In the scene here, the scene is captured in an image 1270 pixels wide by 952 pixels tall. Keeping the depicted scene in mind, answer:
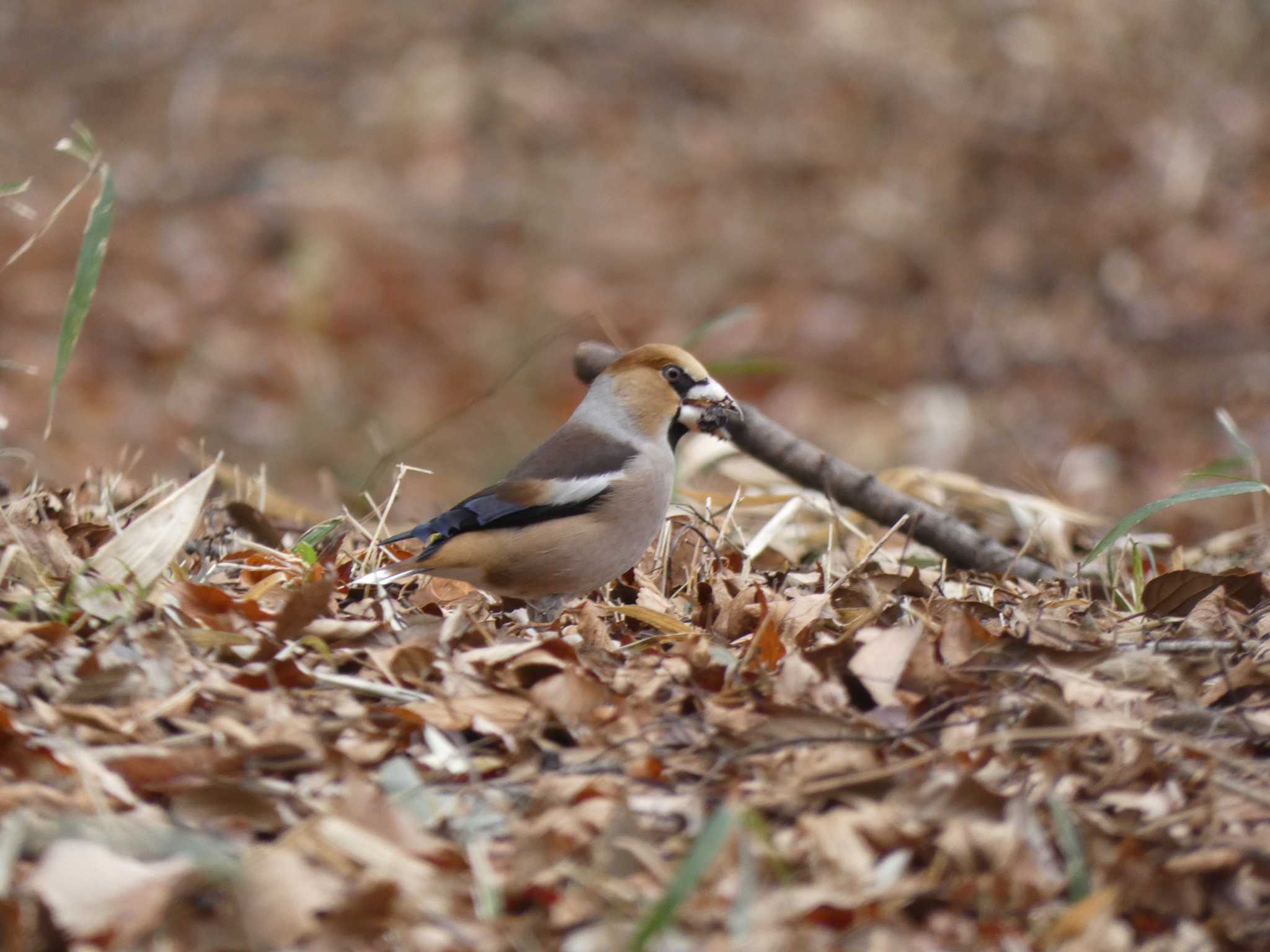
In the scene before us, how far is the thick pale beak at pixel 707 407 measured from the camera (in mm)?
4227

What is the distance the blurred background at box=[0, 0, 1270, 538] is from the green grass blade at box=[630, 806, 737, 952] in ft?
19.4

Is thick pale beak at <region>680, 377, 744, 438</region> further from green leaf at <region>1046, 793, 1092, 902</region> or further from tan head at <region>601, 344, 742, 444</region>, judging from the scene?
green leaf at <region>1046, 793, 1092, 902</region>

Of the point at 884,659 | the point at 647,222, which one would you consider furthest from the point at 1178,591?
the point at 647,222

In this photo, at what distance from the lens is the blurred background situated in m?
9.30

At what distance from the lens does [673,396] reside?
423cm

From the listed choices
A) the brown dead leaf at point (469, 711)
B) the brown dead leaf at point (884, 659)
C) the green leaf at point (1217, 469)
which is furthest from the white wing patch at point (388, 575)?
the green leaf at point (1217, 469)

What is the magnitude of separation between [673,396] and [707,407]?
106 mm

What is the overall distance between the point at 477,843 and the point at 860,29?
10.6m

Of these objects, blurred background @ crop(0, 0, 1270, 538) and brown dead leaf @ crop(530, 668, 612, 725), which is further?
blurred background @ crop(0, 0, 1270, 538)

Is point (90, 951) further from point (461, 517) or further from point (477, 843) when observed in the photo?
point (461, 517)

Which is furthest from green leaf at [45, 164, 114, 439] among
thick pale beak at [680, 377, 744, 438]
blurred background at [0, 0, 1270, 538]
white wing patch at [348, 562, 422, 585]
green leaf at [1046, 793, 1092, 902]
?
blurred background at [0, 0, 1270, 538]

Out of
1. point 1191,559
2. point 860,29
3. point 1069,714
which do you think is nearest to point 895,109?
point 860,29

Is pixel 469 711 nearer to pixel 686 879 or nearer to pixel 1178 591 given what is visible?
pixel 686 879

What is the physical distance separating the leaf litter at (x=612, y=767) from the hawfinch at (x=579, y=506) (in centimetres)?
15
